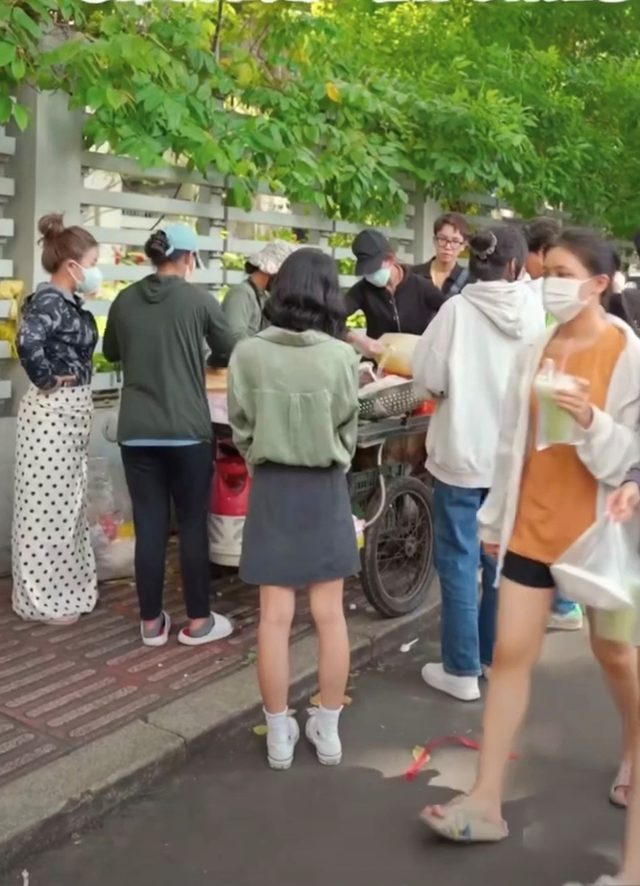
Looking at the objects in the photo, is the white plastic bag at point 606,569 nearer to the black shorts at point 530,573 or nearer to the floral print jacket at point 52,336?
the black shorts at point 530,573

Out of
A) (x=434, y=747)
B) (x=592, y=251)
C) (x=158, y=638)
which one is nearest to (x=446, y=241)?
(x=158, y=638)

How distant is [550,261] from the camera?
312 cm

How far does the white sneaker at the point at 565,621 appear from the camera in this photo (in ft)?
17.7

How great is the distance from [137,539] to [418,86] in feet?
16.1

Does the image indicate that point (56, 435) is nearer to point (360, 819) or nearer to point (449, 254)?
point (360, 819)

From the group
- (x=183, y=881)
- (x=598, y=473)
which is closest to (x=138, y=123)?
(x=598, y=473)

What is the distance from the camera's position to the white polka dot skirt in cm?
483

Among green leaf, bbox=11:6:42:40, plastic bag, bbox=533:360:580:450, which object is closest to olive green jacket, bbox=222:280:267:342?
green leaf, bbox=11:6:42:40

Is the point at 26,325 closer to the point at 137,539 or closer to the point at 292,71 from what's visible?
the point at 137,539

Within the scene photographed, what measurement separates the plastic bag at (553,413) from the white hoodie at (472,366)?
1.19 metres

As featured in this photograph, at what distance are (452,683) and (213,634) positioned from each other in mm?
1168

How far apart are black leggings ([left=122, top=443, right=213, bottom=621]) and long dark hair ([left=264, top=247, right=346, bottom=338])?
118 cm

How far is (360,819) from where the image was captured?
3.42 meters

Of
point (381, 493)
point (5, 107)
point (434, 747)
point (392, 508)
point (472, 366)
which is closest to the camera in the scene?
point (434, 747)
